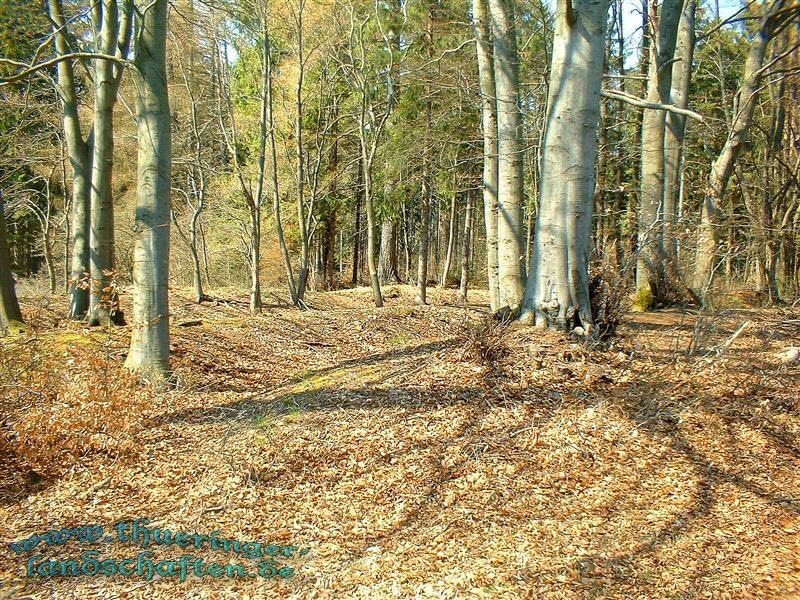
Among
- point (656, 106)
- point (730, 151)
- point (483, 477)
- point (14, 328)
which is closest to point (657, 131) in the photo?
point (730, 151)

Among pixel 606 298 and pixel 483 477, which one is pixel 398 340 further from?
pixel 483 477

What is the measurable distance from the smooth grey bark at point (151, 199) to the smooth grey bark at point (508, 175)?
428 cm

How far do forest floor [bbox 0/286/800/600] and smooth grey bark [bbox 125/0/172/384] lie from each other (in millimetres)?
562

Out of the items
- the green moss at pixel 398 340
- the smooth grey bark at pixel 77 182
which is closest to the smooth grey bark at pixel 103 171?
the smooth grey bark at pixel 77 182

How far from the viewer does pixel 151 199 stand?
603 centimetres

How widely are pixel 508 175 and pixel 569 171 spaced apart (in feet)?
8.19

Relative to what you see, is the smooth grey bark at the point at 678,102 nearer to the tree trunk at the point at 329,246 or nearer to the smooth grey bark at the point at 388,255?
the smooth grey bark at the point at 388,255

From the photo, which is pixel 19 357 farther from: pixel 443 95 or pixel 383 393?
pixel 443 95

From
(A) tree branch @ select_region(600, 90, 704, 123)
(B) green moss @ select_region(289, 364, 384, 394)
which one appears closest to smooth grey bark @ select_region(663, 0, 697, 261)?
(A) tree branch @ select_region(600, 90, 704, 123)

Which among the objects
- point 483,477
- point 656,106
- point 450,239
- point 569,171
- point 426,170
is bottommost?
point 483,477

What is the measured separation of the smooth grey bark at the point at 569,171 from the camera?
199 inches

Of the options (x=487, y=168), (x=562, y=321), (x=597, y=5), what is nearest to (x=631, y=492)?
(x=562, y=321)

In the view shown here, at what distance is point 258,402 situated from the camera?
5.79 m

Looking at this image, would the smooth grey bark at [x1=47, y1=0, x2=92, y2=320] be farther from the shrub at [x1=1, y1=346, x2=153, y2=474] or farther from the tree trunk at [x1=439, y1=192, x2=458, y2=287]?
the tree trunk at [x1=439, y1=192, x2=458, y2=287]
